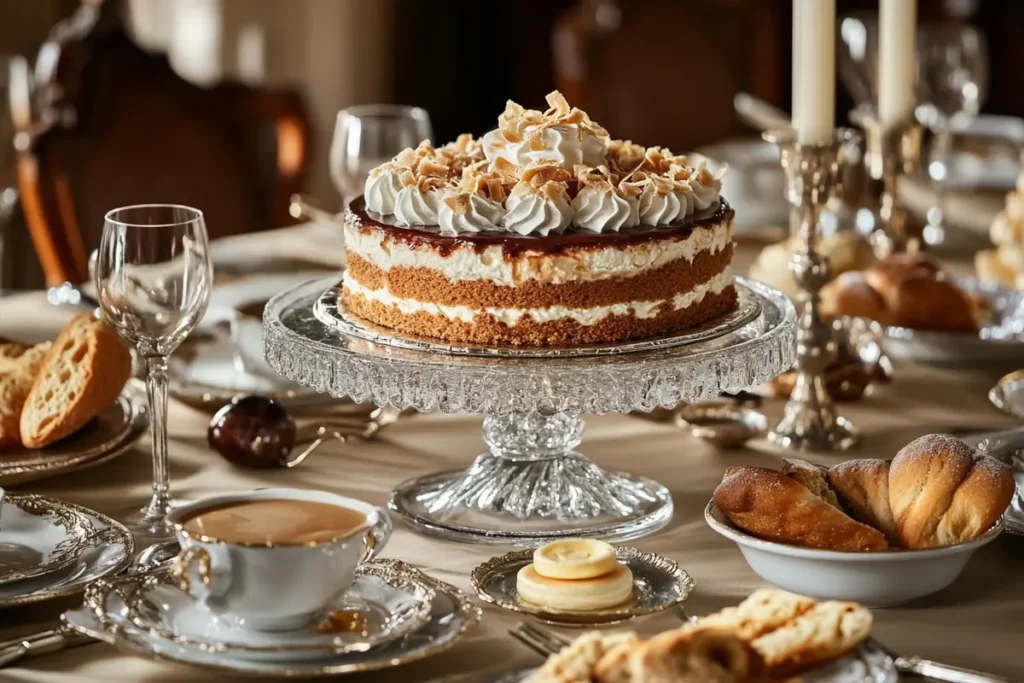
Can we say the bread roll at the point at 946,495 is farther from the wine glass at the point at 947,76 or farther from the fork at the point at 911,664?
the wine glass at the point at 947,76

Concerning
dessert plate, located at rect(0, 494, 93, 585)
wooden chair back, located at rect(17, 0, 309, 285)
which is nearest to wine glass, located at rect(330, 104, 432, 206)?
wooden chair back, located at rect(17, 0, 309, 285)

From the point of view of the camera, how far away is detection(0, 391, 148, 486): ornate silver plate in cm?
168

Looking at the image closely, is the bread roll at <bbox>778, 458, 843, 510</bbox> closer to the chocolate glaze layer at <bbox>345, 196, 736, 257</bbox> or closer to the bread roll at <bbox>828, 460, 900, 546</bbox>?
the bread roll at <bbox>828, 460, 900, 546</bbox>

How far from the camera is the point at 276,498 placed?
51.8 inches

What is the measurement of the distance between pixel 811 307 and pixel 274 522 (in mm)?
951

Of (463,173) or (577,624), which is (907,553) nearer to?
(577,624)

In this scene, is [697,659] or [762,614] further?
[762,614]

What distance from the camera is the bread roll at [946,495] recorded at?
4.53 ft

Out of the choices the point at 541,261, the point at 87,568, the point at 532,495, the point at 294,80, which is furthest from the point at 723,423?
the point at 294,80

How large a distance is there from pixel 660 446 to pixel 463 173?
0.45m

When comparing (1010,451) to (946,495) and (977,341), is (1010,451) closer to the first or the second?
(946,495)

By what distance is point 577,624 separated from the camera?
4.41ft

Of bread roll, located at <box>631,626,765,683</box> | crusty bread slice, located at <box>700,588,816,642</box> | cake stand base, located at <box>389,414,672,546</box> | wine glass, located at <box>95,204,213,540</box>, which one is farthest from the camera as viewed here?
cake stand base, located at <box>389,414,672,546</box>

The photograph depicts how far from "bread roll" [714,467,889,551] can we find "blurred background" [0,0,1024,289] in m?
1.83
